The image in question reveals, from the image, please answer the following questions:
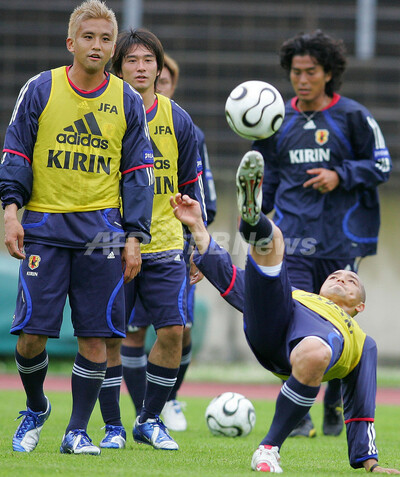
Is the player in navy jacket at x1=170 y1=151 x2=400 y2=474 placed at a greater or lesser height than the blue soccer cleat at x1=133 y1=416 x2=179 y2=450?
greater

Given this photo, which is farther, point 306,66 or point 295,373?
point 306,66

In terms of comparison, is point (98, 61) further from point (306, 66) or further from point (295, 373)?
point (306, 66)

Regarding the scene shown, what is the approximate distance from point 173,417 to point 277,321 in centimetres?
254

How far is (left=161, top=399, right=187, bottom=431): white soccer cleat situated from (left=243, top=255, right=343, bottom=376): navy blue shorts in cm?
231

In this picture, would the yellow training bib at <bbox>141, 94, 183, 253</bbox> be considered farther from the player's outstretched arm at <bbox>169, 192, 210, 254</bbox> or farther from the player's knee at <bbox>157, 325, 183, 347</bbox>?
the player's outstretched arm at <bbox>169, 192, 210, 254</bbox>

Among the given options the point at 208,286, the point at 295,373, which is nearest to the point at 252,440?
the point at 295,373

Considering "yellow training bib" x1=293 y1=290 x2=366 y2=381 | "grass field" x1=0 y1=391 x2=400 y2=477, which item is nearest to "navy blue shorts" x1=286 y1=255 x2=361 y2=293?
"grass field" x1=0 y1=391 x2=400 y2=477

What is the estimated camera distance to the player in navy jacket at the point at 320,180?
6.39 meters

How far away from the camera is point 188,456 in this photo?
473 cm

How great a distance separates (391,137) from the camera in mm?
13117

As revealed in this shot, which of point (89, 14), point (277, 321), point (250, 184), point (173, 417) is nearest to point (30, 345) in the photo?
point (277, 321)

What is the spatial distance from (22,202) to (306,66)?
2.91m

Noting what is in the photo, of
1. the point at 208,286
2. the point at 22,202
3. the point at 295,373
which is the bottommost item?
the point at 208,286

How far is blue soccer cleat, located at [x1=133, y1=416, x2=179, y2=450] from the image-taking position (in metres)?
5.06
